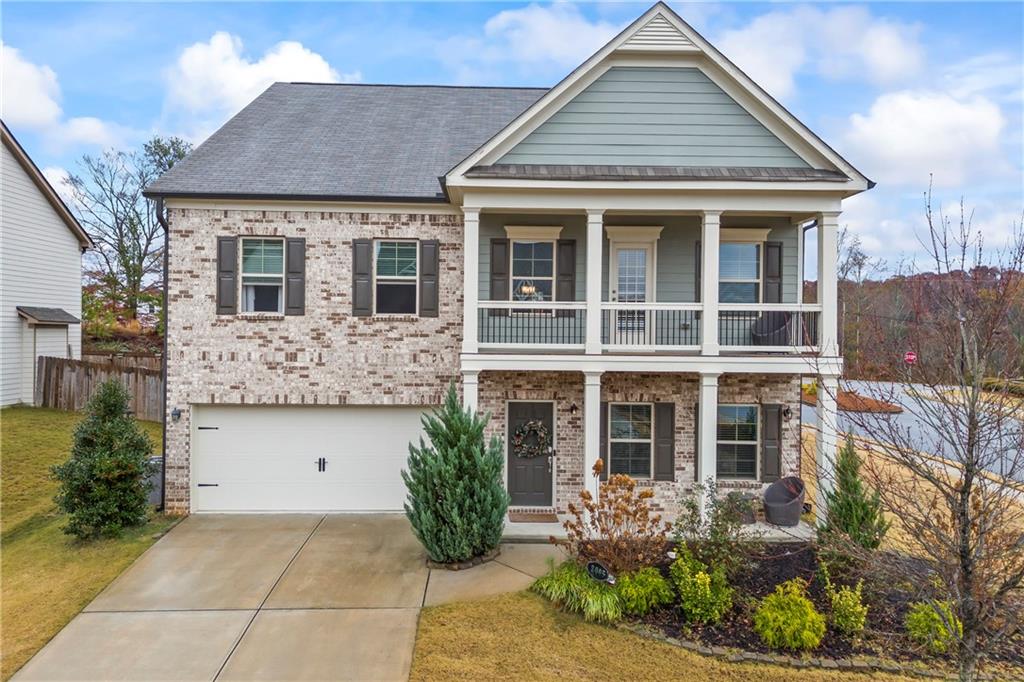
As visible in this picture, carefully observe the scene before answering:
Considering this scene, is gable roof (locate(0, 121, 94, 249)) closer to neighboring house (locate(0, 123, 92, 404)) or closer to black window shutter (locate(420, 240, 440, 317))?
neighboring house (locate(0, 123, 92, 404))

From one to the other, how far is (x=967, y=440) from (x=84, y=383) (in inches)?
843

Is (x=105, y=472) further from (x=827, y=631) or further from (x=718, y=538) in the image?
(x=827, y=631)

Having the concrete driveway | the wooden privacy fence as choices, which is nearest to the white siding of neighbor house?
the wooden privacy fence

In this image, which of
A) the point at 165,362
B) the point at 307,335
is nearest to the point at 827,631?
the point at 307,335

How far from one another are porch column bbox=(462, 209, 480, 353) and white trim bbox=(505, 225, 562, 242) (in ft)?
→ 4.08

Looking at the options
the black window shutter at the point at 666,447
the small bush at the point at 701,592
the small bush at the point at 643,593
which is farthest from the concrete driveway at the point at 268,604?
the black window shutter at the point at 666,447

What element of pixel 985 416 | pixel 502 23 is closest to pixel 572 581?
pixel 985 416

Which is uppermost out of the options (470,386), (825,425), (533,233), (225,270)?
(533,233)

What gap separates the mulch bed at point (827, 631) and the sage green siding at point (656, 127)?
21.9 ft

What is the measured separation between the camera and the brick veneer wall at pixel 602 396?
10172 millimetres

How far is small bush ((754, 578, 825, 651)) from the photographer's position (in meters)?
5.89

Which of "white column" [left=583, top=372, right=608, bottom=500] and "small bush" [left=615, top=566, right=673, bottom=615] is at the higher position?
"white column" [left=583, top=372, right=608, bottom=500]

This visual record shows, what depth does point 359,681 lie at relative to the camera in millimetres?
5441

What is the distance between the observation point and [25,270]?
56.2ft
